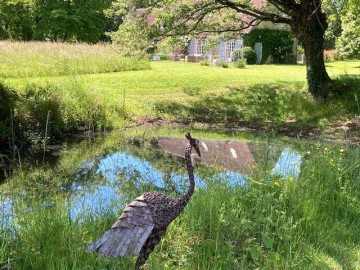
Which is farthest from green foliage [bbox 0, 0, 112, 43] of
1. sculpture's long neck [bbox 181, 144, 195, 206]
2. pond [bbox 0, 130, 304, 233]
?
sculpture's long neck [bbox 181, 144, 195, 206]

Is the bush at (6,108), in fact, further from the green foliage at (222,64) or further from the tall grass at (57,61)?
the green foliage at (222,64)

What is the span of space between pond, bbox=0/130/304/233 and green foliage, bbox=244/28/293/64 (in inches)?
991

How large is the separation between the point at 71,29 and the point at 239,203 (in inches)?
1448

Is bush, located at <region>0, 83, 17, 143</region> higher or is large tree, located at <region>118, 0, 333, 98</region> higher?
large tree, located at <region>118, 0, 333, 98</region>

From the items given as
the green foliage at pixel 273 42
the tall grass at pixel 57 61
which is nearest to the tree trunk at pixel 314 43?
the tall grass at pixel 57 61

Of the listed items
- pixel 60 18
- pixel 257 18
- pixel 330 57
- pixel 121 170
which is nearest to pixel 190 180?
pixel 121 170

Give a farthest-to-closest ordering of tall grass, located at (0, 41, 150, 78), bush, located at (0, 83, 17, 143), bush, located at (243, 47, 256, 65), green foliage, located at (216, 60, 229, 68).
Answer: bush, located at (243, 47, 256, 65)
green foliage, located at (216, 60, 229, 68)
tall grass, located at (0, 41, 150, 78)
bush, located at (0, 83, 17, 143)

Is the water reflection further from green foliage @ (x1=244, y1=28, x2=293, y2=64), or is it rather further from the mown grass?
green foliage @ (x1=244, y1=28, x2=293, y2=64)

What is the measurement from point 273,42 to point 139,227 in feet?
117

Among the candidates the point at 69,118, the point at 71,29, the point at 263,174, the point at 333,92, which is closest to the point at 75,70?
the point at 69,118

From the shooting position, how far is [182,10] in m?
15.7

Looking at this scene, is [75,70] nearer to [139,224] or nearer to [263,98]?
[263,98]

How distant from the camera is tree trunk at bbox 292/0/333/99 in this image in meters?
15.0

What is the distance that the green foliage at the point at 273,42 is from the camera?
36.7 m
